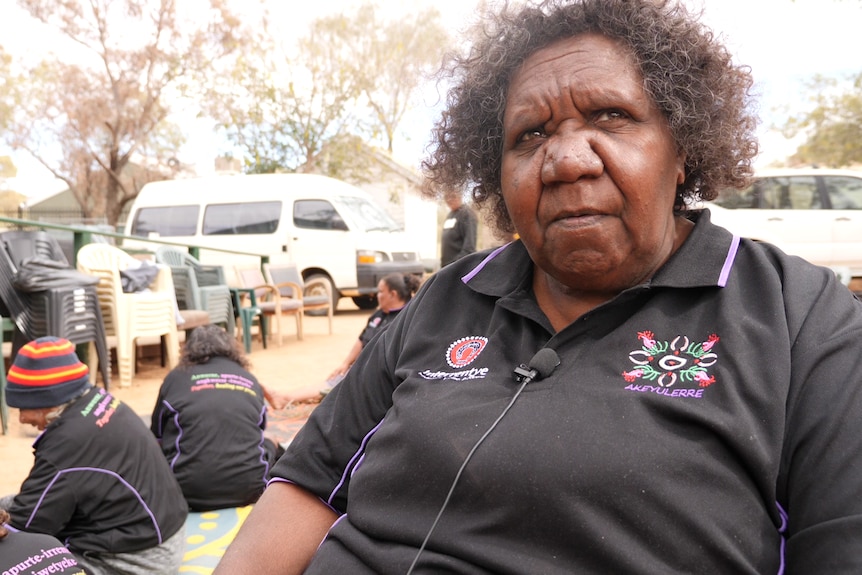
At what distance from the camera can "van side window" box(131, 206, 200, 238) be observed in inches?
543

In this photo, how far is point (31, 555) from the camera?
242cm

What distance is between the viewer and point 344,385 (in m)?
1.65

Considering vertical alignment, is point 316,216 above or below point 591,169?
below

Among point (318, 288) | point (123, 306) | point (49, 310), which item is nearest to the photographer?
point (49, 310)

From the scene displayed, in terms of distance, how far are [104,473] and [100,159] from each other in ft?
77.1

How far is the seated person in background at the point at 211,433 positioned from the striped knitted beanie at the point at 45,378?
0.86 m

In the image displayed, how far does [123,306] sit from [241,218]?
22.1 feet

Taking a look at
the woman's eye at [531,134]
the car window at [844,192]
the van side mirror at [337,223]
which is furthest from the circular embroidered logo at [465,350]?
the van side mirror at [337,223]

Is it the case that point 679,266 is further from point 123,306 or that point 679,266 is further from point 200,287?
point 200,287

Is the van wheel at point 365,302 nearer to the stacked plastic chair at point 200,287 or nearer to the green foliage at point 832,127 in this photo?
the stacked plastic chair at point 200,287

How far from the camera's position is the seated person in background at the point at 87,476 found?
3154mm

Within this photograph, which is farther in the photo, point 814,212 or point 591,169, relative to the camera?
point 814,212

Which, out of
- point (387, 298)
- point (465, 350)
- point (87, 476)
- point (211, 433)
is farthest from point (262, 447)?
point (465, 350)

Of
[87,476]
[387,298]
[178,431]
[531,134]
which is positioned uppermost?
[531,134]
